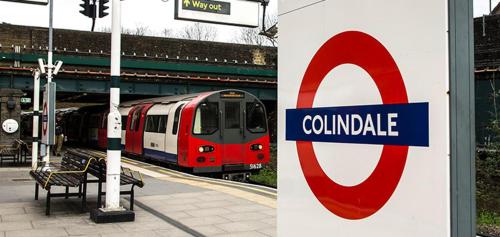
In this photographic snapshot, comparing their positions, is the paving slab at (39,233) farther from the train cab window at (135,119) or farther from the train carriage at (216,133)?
the train cab window at (135,119)

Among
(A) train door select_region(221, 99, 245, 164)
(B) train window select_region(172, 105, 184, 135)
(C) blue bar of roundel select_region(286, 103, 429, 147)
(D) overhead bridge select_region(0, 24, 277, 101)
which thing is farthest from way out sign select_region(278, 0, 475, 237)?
(D) overhead bridge select_region(0, 24, 277, 101)

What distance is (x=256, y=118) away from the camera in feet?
54.1

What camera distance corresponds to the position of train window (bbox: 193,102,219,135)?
15484 millimetres

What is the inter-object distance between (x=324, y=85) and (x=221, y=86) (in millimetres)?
→ 29372

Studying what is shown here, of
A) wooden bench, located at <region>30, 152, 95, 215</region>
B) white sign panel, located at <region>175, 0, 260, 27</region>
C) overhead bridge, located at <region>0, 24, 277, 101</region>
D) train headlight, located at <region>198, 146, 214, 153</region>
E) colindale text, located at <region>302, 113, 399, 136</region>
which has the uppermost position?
overhead bridge, located at <region>0, 24, 277, 101</region>

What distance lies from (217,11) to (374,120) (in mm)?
7228

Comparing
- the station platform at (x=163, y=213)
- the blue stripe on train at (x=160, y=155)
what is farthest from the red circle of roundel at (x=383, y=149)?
the blue stripe on train at (x=160, y=155)

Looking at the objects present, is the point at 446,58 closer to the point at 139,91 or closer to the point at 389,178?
the point at 389,178

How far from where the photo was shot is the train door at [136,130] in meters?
20.2

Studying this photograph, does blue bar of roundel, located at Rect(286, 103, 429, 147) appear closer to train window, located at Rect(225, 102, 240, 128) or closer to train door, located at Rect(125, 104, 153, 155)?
train window, located at Rect(225, 102, 240, 128)

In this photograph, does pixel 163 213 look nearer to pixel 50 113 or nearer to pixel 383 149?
pixel 50 113

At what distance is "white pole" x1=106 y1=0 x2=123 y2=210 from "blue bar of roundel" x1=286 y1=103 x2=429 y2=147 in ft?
18.4

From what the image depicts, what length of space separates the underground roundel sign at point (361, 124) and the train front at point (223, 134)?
536 inches

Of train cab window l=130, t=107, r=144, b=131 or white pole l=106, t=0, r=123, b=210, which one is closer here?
white pole l=106, t=0, r=123, b=210
